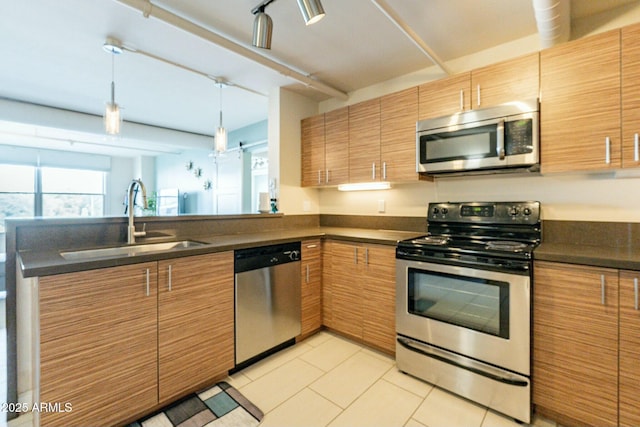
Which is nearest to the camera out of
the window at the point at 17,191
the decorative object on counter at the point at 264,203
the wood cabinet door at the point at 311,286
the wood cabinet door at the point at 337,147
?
the wood cabinet door at the point at 311,286

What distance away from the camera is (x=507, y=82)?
1.97m

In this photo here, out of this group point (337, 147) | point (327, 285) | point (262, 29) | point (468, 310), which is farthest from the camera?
point (337, 147)

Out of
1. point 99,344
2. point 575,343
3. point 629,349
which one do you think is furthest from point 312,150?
point 629,349

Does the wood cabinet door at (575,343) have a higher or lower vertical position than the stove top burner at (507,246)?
lower

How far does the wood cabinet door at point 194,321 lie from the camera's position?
67.0 inches

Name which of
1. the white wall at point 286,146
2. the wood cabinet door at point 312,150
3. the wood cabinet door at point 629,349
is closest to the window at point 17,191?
the white wall at point 286,146

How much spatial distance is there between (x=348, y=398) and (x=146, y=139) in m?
5.02

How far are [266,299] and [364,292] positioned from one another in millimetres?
811

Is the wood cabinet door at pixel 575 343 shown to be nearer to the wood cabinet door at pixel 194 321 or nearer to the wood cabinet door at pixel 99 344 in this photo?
the wood cabinet door at pixel 194 321

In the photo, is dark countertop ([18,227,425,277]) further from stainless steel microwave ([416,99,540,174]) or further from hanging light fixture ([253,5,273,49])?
hanging light fixture ([253,5,273,49])

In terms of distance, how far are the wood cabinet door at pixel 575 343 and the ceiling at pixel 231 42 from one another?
1.71m

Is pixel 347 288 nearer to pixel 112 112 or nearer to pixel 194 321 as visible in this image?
pixel 194 321

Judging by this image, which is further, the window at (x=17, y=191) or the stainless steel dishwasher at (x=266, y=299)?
the window at (x=17, y=191)

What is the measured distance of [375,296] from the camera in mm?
2361
